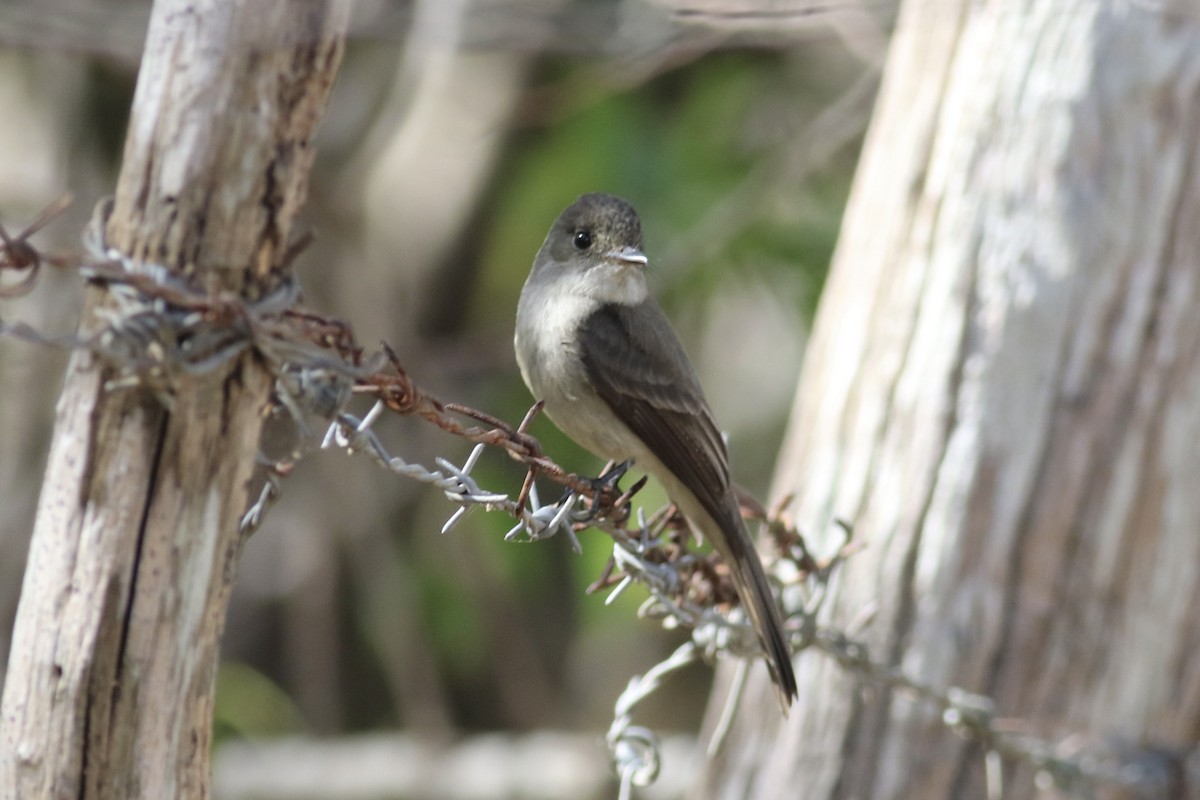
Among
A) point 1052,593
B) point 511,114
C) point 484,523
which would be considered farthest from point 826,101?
point 1052,593

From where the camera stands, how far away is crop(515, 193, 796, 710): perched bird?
145 inches

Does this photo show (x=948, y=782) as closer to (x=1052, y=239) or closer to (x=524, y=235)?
(x=1052, y=239)

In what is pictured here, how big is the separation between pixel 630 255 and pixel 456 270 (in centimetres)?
360

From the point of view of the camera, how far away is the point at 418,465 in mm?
2439

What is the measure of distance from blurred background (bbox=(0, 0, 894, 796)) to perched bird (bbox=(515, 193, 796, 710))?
1.84m

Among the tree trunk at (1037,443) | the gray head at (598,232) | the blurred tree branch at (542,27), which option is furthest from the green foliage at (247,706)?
the gray head at (598,232)

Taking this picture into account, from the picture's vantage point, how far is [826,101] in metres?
7.56

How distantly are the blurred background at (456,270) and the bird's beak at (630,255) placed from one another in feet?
6.16

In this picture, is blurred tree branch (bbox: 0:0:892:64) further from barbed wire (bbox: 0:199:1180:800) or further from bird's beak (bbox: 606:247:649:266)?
barbed wire (bbox: 0:199:1180:800)

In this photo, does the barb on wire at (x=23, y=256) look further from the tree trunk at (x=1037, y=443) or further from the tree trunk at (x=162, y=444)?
the tree trunk at (x=1037, y=443)

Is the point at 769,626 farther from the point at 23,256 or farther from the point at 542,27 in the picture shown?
the point at 542,27

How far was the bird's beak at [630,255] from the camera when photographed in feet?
12.7

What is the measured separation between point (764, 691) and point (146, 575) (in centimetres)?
261

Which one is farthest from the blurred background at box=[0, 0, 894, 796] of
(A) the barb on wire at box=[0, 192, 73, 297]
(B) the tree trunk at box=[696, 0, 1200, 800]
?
(A) the barb on wire at box=[0, 192, 73, 297]
